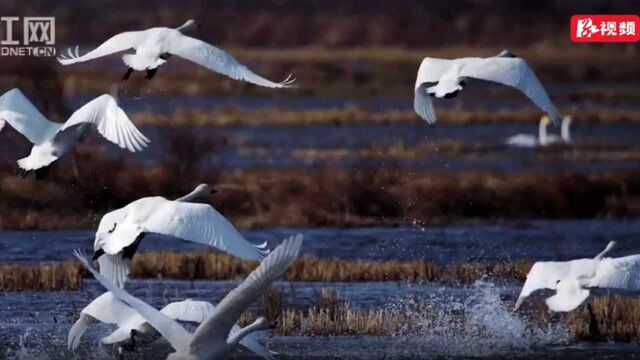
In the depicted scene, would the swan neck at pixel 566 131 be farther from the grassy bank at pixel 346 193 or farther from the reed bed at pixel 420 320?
the reed bed at pixel 420 320

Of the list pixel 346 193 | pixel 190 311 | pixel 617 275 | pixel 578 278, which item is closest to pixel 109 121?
pixel 190 311

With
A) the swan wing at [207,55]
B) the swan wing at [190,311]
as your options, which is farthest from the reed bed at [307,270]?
the swan wing at [190,311]

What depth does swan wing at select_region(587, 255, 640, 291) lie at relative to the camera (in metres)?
15.2

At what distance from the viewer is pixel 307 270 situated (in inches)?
734

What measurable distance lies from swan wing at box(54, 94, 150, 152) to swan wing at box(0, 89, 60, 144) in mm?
540

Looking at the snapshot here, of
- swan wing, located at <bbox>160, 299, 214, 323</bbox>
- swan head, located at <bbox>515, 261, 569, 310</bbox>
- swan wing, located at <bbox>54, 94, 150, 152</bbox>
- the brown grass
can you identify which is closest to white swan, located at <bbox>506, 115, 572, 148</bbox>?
the brown grass

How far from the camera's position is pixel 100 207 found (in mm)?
23828

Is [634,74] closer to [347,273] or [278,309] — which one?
[347,273]

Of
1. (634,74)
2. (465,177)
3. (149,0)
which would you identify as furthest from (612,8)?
(149,0)

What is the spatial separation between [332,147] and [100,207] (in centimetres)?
319

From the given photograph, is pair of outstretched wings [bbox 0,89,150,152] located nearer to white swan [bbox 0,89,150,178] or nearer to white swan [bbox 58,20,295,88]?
white swan [bbox 0,89,150,178]

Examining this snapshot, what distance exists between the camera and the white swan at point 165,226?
13.3 m

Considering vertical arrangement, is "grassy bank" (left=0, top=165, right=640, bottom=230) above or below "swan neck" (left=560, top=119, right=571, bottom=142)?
below

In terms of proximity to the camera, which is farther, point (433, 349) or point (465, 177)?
point (465, 177)
